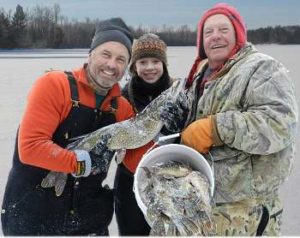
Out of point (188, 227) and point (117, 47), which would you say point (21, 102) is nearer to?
point (117, 47)

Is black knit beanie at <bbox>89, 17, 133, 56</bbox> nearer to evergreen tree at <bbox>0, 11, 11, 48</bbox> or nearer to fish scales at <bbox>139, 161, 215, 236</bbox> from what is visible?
fish scales at <bbox>139, 161, 215, 236</bbox>

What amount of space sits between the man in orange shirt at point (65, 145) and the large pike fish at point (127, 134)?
0.04 metres

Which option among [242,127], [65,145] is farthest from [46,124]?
[242,127]

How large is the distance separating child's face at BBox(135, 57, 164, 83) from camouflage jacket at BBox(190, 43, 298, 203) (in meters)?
0.86

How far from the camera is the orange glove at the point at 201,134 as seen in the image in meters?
1.95

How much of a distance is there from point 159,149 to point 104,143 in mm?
414

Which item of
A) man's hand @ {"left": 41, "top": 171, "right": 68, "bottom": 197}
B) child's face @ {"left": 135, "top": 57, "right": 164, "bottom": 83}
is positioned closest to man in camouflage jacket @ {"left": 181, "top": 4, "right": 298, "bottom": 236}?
man's hand @ {"left": 41, "top": 171, "right": 68, "bottom": 197}

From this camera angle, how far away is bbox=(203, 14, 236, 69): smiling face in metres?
2.11

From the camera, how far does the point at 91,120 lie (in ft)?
7.21

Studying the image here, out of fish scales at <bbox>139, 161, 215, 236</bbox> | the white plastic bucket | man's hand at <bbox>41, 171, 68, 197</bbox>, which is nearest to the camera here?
fish scales at <bbox>139, 161, 215, 236</bbox>

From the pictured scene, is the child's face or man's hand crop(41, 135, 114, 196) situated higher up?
the child's face

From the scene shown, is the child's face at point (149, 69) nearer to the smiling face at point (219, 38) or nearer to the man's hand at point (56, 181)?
the smiling face at point (219, 38)

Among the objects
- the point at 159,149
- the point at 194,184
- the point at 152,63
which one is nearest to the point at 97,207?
the point at 159,149

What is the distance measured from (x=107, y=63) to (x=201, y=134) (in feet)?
2.07
